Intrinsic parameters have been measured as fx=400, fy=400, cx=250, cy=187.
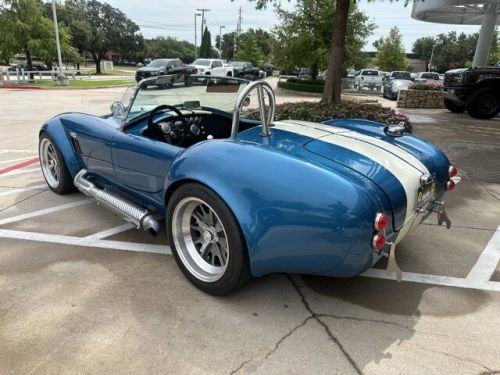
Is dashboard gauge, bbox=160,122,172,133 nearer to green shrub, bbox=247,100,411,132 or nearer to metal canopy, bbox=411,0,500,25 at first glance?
green shrub, bbox=247,100,411,132

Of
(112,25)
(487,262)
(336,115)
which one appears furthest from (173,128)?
(112,25)

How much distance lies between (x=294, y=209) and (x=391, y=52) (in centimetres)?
5101

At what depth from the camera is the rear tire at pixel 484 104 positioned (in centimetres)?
1084

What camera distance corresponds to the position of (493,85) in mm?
10578

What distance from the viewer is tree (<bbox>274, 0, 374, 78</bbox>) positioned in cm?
2242

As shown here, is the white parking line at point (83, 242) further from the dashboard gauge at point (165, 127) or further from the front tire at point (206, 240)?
the dashboard gauge at point (165, 127)

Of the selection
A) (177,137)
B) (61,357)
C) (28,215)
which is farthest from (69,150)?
(61,357)

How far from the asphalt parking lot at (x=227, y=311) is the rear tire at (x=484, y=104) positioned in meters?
8.62

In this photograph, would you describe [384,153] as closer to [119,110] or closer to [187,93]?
[187,93]

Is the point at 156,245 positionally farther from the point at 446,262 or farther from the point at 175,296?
the point at 446,262

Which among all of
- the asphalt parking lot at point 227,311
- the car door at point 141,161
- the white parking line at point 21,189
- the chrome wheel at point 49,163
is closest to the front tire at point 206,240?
the asphalt parking lot at point 227,311

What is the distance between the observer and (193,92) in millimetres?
3500

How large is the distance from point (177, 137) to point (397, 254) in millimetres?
2032

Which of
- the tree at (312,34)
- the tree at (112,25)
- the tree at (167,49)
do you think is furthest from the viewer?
the tree at (167,49)
